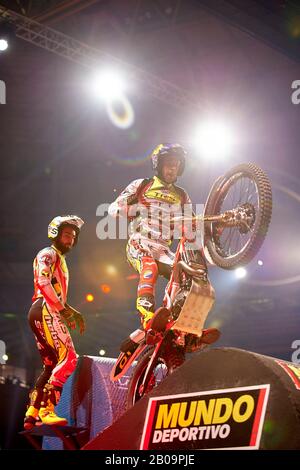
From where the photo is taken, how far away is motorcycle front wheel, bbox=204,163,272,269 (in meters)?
4.97

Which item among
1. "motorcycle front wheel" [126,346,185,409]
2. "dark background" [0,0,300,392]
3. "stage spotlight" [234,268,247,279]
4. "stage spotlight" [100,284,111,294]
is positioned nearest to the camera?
"motorcycle front wheel" [126,346,185,409]

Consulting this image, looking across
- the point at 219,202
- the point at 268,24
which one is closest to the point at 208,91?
the point at 268,24

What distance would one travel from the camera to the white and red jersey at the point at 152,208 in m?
5.73

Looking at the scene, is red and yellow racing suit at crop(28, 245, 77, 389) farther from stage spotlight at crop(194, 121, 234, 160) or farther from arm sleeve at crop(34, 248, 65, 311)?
stage spotlight at crop(194, 121, 234, 160)

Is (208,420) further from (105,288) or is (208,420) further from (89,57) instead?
(105,288)

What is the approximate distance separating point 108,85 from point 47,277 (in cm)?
731

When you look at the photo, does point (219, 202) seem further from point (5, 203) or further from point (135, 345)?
point (5, 203)

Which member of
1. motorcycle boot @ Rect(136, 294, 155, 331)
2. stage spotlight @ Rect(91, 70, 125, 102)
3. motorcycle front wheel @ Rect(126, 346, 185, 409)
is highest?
stage spotlight @ Rect(91, 70, 125, 102)

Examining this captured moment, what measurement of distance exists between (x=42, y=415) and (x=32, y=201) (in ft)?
35.0

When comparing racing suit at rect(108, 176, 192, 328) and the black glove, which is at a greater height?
racing suit at rect(108, 176, 192, 328)

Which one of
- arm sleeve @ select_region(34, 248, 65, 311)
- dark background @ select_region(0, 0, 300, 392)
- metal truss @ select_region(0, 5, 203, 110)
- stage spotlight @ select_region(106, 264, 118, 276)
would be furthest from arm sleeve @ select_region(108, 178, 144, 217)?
stage spotlight @ select_region(106, 264, 118, 276)

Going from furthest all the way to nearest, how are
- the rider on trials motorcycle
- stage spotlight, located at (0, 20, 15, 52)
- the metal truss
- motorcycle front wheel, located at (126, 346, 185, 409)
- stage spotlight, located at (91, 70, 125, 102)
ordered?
stage spotlight, located at (91, 70, 125, 102) → the metal truss → stage spotlight, located at (0, 20, 15, 52) → the rider on trials motorcycle → motorcycle front wheel, located at (126, 346, 185, 409)

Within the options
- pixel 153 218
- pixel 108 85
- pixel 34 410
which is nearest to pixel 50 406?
pixel 34 410

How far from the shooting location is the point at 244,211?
5.18m
